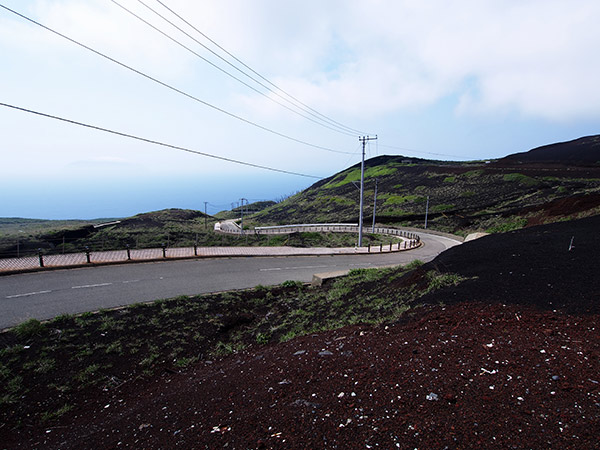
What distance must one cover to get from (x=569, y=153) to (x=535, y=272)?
88737 mm

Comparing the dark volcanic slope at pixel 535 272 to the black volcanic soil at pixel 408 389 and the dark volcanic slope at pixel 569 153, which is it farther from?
the dark volcanic slope at pixel 569 153

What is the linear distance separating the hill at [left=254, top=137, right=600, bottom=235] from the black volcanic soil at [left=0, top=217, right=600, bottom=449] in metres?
23.4

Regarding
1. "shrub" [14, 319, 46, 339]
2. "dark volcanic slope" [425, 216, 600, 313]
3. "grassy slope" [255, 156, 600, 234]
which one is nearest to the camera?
"dark volcanic slope" [425, 216, 600, 313]

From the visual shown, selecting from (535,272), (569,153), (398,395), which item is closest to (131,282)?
(398,395)

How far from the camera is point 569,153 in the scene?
72750 mm

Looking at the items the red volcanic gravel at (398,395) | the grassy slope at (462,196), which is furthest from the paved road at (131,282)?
the grassy slope at (462,196)

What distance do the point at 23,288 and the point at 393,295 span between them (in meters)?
14.1

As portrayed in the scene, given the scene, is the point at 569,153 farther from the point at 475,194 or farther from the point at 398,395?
the point at 398,395

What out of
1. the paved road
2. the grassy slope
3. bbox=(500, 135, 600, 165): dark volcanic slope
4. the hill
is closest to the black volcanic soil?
the paved road

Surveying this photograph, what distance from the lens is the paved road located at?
10734 mm

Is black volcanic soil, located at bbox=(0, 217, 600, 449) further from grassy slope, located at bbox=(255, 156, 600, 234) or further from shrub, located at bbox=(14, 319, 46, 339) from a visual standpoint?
grassy slope, located at bbox=(255, 156, 600, 234)

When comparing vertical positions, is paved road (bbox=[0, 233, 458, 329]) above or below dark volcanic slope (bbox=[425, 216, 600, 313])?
below

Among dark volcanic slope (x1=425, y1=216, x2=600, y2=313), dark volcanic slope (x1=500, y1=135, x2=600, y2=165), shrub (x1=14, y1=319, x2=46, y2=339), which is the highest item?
dark volcanic slope (x1=500, y1=135, x2=600, y2=165)

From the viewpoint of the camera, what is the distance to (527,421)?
10.1 ft
